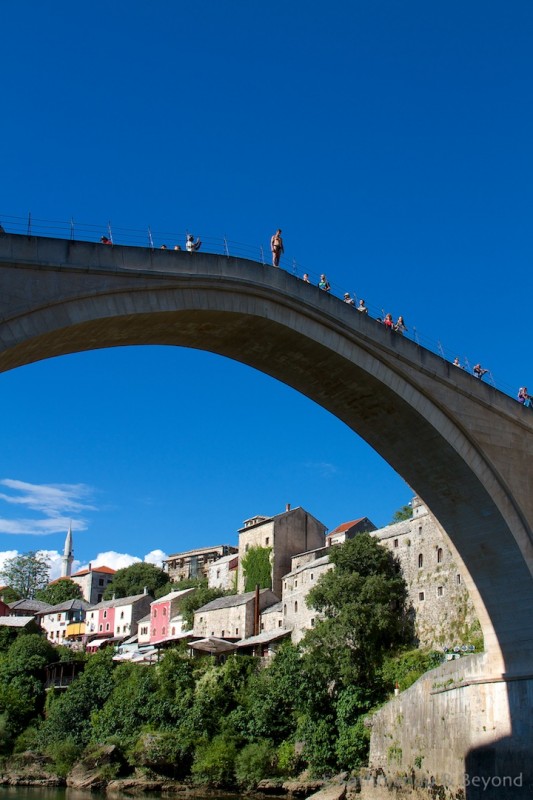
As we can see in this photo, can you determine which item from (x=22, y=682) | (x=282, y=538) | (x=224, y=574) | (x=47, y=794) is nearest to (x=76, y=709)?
(x=22, y=682)

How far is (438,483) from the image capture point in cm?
1812

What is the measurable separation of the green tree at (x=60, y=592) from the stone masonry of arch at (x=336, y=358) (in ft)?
240

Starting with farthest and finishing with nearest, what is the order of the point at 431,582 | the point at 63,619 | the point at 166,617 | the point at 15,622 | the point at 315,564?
1. the point at 63,619
2. the point at 166,617
3. the point at 15,622
4. the point at 315,564
5. the point at 431,582

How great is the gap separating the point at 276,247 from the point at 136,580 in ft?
222

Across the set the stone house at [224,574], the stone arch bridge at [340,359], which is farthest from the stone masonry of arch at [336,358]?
the stone house at [224,574]

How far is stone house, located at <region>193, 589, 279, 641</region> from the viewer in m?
50.7

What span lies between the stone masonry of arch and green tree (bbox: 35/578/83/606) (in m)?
73.1

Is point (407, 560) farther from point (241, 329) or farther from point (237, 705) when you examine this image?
point (241, 329)

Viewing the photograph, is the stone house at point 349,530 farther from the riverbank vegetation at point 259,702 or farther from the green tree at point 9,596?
the green tree at point 9,596

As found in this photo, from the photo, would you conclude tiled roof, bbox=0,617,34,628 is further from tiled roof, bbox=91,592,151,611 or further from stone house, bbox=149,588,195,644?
tiled roof, bbox=91,592,151,611

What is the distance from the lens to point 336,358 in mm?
16094

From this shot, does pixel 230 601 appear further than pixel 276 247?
Yes

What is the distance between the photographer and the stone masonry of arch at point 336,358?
39.1 feet

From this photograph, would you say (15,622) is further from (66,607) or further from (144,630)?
(66,607)
